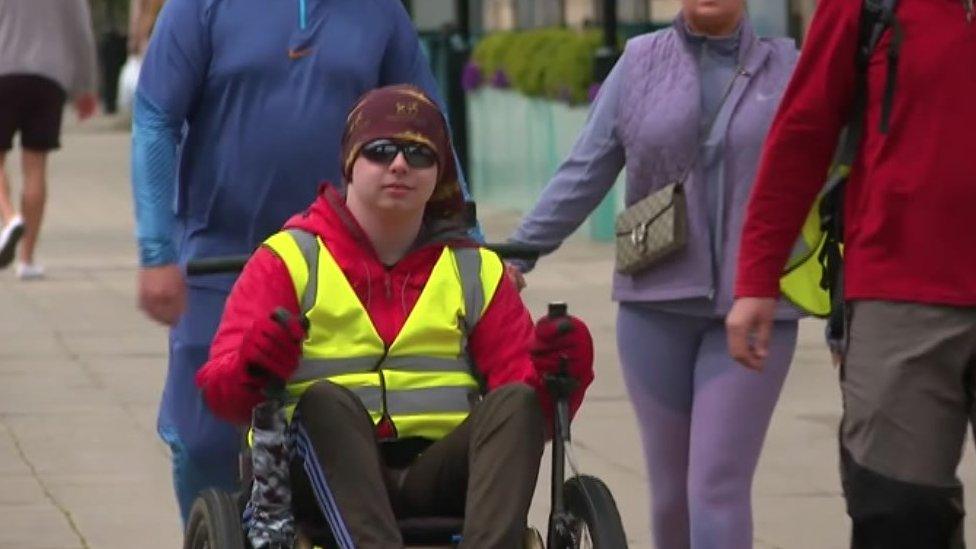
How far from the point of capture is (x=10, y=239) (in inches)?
519

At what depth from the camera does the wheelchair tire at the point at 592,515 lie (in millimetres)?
4660

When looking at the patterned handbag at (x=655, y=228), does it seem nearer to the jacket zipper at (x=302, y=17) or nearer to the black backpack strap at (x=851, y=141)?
the jacket zipper at (x=302, y=17)

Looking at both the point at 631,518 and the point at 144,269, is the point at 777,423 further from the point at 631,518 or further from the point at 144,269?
the point at 144,269

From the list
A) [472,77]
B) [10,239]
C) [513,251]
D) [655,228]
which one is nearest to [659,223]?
[655,228]

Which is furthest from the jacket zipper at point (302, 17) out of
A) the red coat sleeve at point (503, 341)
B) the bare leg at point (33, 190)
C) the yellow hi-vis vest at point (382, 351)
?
the bare leg at point (33, 190)

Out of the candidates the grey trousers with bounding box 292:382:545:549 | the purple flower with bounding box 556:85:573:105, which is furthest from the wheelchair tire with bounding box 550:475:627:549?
the purple flower with bounding box 556:85:573:105

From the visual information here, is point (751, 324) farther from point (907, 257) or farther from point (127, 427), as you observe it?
point (127, 427)

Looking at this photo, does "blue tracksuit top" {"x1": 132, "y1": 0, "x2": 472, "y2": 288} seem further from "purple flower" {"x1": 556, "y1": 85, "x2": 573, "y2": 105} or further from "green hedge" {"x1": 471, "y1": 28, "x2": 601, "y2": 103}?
"purple flower" {"x1": 556, "y1": 85, "x2": 573, "y2": 105}

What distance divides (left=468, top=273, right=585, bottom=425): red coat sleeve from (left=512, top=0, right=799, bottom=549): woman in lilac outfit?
0.87 metres

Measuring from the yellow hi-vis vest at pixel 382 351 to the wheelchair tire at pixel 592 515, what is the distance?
0.89ft

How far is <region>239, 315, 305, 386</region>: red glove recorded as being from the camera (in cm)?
453

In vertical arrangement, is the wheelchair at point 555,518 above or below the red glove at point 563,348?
below

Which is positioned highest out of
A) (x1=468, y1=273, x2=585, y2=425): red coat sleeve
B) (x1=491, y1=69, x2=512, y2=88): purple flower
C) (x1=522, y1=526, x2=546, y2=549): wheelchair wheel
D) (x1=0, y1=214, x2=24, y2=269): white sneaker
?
(x1=468, y1=273, x2=585, y2=425): red coat sleeve

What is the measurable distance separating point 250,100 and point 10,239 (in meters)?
7.72
